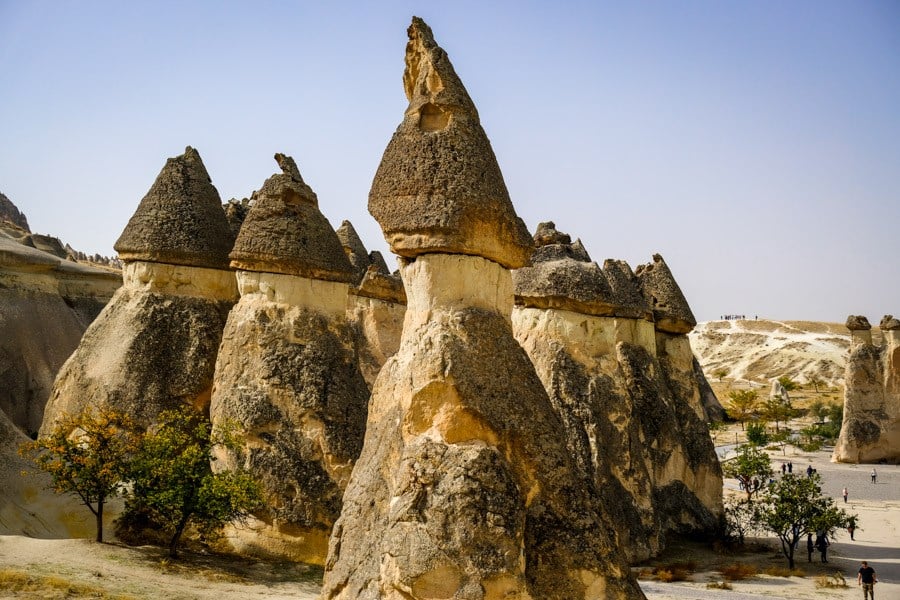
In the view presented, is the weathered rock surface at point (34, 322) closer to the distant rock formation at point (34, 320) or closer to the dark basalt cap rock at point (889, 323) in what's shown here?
the distant rock formation at point (34, 320)

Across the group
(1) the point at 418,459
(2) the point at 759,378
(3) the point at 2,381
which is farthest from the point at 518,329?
(2) the point at 759,378

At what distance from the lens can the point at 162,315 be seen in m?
14.1

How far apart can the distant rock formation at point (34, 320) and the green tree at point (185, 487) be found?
668cm

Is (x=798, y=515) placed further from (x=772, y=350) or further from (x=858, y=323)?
(x=772, y=350)

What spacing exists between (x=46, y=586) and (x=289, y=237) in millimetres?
6174

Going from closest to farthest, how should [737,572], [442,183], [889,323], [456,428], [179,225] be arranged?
[456,428] < [442,183] < [179,225] < [737,572] < [889,323]

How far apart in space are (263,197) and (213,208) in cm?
183

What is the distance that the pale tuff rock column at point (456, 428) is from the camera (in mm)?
6762

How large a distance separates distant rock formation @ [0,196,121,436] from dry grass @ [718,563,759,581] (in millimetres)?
13477

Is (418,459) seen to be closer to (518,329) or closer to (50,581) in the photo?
(50,581)

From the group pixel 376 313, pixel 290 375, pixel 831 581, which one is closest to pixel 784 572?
pixel 831 581

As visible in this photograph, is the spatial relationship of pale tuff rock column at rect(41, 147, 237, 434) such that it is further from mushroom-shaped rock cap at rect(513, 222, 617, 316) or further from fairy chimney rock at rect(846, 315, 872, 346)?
fairy chimney rock at rect(846, 315, 872, 346)

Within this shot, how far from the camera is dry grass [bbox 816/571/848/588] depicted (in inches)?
574

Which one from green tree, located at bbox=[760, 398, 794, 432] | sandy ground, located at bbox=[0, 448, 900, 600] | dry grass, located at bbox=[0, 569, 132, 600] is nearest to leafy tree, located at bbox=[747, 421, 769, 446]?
green tree, located at bbox=[760, 398, 794, 432]
